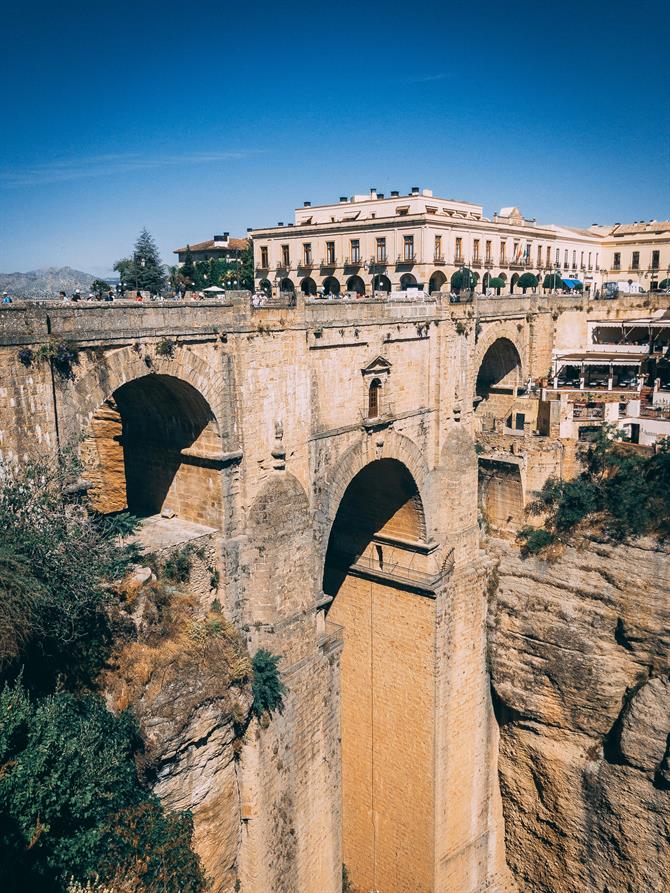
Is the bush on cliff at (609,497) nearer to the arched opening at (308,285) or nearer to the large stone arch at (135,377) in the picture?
the large stone arch at (135,377)

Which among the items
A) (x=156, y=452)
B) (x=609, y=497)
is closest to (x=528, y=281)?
(x=609, y=497)

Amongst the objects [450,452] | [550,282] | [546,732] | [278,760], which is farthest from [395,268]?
[278,760]

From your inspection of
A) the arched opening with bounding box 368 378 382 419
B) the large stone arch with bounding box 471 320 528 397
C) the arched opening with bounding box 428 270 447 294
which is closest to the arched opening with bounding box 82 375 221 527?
the arched opening with bounding box 368 378 382 419

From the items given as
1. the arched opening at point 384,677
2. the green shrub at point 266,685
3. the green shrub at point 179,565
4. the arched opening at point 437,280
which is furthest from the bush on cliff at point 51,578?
the arched opening at point 437,280

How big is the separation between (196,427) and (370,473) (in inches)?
225

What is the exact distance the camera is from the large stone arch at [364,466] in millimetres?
13633

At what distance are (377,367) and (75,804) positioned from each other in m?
9.47

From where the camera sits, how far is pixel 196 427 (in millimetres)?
11914

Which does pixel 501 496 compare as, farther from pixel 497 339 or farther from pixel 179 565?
pixel 179 565

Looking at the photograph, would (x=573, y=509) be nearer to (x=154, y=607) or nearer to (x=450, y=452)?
(x=450, y=452)

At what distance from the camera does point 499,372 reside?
22656mm

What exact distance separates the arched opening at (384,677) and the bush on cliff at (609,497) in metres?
3.59

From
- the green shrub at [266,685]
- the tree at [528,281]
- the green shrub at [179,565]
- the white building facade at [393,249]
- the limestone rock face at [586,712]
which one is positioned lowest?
the limestone rock face at [586,712]

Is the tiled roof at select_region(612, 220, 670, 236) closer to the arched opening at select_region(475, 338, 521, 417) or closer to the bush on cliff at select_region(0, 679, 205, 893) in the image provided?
the arched opening at select_region(475, 338, 521, 417)
